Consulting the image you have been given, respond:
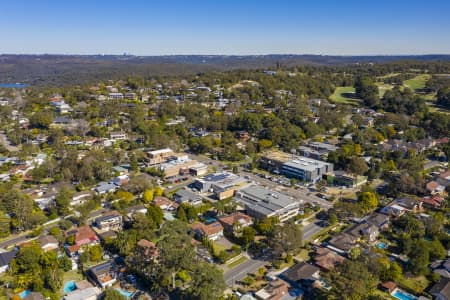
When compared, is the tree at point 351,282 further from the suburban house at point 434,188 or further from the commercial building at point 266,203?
the suburban house at point 434,188

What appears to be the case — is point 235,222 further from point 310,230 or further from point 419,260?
point 419,260

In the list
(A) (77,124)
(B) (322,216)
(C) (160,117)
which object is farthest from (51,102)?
(B) (322,216)

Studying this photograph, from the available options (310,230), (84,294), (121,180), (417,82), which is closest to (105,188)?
(121,180)

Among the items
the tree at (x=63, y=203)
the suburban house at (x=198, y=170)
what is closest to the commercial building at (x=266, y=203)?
the suburban house at (x=198, y=170)

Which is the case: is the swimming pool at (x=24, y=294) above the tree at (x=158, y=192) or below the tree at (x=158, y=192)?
below

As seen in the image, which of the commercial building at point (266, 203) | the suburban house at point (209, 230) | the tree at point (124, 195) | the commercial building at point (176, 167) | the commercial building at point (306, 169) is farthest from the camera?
the commercial building at point (176, 167)

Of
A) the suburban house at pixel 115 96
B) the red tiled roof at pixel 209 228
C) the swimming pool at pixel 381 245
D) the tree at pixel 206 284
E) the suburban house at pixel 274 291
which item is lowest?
the swimming pool at pixel 381 245
